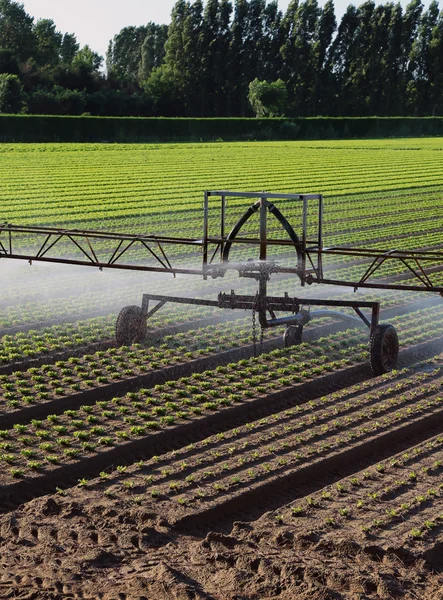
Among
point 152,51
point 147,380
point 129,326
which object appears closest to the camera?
point 147,380

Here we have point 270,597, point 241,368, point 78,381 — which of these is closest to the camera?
point 270,597

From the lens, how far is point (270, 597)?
650cm

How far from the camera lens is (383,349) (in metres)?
12.0

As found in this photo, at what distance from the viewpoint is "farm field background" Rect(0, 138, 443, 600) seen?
6.89 metres

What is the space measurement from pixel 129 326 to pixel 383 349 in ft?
11.2

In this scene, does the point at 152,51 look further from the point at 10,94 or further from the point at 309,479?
the point at 309,479

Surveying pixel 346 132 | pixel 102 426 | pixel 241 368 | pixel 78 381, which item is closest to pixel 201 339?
pixel 241 368

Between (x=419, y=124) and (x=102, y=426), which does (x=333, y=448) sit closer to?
(x=102, y=426)

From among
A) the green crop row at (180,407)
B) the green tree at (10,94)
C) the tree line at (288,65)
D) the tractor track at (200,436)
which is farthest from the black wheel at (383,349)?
the tree line at (288,65)

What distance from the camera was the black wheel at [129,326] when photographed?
509 inches

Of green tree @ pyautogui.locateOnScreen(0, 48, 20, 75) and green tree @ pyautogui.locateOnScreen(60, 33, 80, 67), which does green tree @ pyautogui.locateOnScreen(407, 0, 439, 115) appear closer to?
green tree @ pyautogui.locateOnScreen(0, 48, 20, 75)

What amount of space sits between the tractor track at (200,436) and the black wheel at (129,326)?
9.32 feet

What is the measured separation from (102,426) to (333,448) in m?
2.34

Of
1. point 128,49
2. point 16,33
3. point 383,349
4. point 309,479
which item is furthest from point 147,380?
point 128,49
